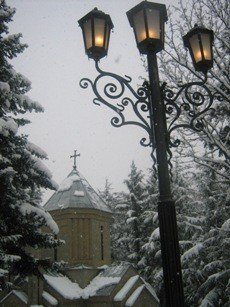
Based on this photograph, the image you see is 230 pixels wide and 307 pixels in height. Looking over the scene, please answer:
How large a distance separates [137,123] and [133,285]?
71.1ft

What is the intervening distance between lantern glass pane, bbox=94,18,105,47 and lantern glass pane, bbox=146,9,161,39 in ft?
1.99

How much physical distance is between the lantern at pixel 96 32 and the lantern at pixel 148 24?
0.39 m

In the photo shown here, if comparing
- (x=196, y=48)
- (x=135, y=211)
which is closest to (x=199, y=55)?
(x=196, y=48)

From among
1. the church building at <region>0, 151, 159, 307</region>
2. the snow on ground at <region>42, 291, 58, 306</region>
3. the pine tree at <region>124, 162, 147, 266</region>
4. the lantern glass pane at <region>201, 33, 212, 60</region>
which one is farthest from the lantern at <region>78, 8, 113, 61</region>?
the pine tree at <region>124, 162, 147, 266</region>

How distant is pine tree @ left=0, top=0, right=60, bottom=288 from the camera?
10.5 metres

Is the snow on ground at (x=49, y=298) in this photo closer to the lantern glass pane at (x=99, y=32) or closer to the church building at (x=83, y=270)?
the church building at (x=83, y=270)

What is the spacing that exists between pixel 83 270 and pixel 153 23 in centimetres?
2207

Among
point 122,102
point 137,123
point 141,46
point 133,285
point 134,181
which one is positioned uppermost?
point 134,181

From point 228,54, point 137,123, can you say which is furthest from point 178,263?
point 228,54

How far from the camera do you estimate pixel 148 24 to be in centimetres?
477

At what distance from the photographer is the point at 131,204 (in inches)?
1400

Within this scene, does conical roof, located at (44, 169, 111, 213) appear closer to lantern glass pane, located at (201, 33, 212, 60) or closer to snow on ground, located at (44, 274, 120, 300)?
snow on ground, located at (44, 274, 120, 300)

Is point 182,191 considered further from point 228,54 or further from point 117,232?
point 228,54

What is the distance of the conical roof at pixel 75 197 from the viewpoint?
27031 millimetres
